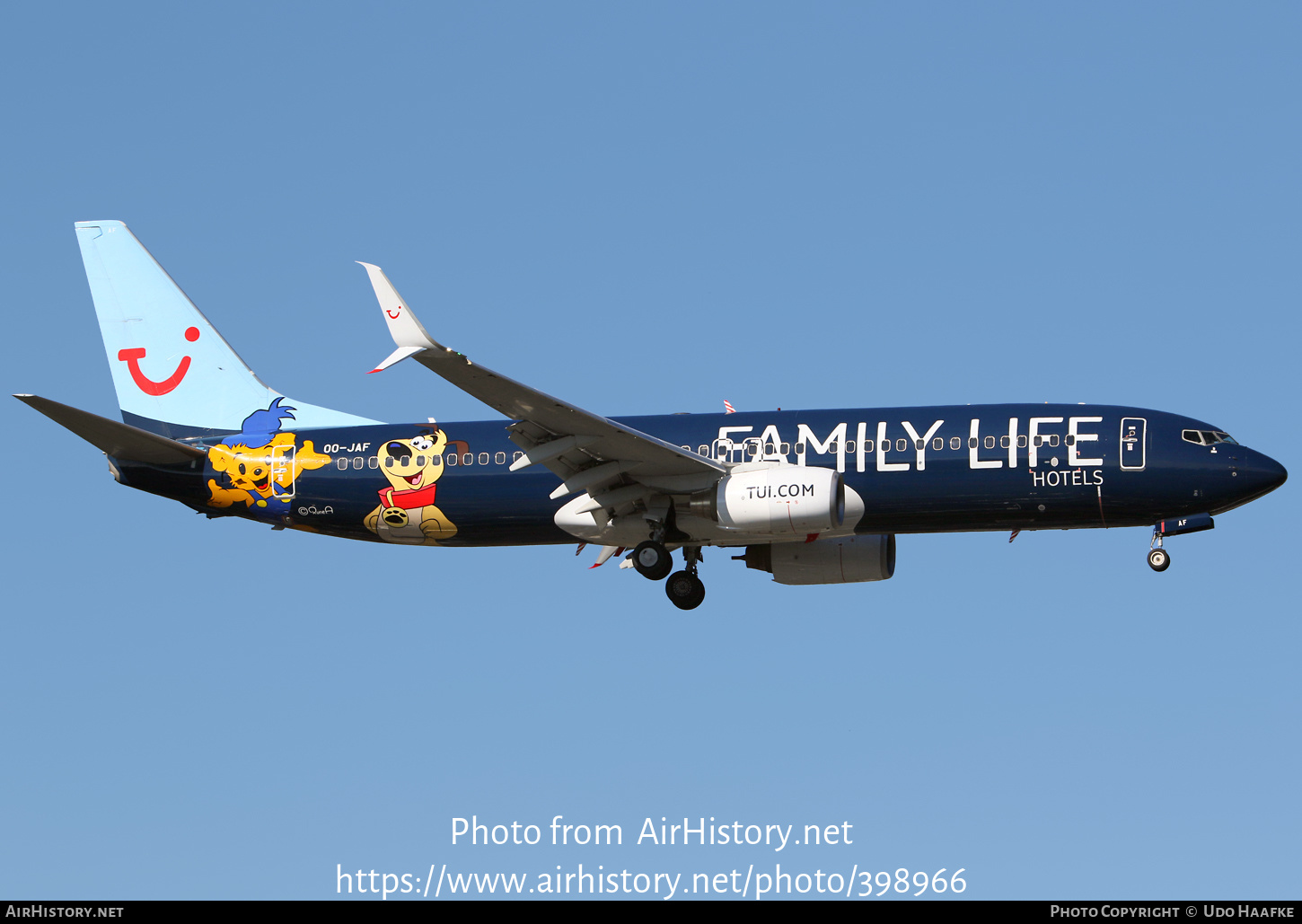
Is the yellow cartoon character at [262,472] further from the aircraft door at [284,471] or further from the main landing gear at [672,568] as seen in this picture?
the main landing gear at [672,568]

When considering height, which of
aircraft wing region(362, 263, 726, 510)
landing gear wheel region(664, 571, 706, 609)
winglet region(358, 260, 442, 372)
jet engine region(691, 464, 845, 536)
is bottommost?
landing gear wheel region(664, 571, 706, 609)

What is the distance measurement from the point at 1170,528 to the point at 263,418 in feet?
75.2

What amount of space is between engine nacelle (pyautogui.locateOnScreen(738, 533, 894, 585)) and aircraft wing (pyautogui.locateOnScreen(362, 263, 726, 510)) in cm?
440

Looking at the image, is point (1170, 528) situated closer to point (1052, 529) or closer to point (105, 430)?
point (1052, 529)

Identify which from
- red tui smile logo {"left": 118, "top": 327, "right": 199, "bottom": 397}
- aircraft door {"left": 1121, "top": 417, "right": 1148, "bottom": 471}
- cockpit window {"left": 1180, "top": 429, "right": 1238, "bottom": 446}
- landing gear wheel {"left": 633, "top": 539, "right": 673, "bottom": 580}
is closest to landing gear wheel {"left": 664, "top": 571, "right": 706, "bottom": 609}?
landing gear wheel {"left": 633, "top": 539, "right": 673, "bottom": 580}

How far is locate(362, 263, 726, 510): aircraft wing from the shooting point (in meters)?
36.0

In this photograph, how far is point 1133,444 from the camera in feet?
130

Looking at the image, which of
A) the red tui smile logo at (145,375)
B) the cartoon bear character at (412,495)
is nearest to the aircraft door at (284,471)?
the cartoon bear character at (412,495)

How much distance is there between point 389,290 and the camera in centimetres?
3359

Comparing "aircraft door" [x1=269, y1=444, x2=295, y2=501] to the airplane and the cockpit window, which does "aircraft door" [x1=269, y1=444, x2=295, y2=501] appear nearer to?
the airplane

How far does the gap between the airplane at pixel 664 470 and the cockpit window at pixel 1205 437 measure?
6cm

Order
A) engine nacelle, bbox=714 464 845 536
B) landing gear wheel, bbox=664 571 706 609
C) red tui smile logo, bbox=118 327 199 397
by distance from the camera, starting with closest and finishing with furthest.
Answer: engine nacelle, bbox=714 464 845 536 → landing gear wheel, bbox=664 571 706 609 → red tui smile logo, bbox=118 327 199 397

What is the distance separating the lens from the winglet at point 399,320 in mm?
33438
